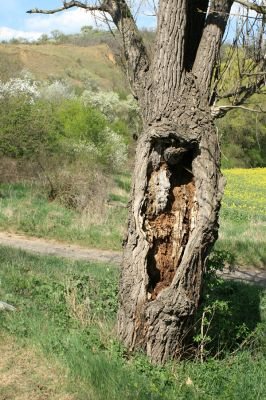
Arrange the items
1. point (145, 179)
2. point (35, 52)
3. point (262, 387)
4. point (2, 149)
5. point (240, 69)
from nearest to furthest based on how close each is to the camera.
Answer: point (262, 387)
point (145, 179)
point (240, 69)
point (2, 149)
point (35, 52)

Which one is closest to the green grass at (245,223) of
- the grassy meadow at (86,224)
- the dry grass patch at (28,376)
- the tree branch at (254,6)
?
the grassy meadow at (86,224)

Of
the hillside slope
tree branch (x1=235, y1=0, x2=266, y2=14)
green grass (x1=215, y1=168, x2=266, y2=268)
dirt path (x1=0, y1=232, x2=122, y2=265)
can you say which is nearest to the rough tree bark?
tree branch (x1=235, y1=0, x2=266, y2=14)

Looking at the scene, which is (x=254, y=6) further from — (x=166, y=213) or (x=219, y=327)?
(x=219, y=327)

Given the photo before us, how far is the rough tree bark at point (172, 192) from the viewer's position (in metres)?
5.72

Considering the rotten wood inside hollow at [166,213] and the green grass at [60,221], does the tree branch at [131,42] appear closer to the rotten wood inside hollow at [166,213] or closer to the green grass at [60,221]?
the rotten wood inside hollow at [166,213]

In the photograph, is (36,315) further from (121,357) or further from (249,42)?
(249,42)

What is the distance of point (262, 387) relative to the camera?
5.43m

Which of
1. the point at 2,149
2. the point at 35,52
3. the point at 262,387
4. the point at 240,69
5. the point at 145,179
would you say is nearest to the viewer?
the point at 262,387

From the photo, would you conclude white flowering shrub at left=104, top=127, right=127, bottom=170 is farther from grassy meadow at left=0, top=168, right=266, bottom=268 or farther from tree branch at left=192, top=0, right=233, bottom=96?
tree branch at left=192, top=0, right=233, bottom=96

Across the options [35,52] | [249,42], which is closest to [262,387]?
[249,42]

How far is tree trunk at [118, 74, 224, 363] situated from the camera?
5.70 metres

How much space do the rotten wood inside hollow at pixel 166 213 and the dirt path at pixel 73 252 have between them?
21.8ft

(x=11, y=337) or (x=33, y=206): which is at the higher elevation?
(x=11, y=337)

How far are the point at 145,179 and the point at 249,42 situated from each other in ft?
6.88
